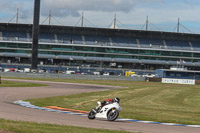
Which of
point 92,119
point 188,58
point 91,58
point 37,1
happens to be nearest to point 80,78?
point 37,1

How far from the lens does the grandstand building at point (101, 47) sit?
110250 mm

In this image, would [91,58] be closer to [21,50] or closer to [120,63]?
[120,63]

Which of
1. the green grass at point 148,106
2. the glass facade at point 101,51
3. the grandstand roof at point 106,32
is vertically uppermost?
the grandstand roof at point 106,32

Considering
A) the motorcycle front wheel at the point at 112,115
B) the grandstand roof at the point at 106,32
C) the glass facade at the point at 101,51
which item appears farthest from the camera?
the grandstand roof at the point at 106,32

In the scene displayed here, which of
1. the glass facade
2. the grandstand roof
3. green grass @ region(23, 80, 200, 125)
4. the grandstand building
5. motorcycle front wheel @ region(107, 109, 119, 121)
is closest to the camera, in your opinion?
motorcycle front wheel @ region(107, 109, 119, 121)

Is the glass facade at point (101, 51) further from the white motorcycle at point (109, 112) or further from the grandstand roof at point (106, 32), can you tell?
the white motorcycle at point (109, 112)

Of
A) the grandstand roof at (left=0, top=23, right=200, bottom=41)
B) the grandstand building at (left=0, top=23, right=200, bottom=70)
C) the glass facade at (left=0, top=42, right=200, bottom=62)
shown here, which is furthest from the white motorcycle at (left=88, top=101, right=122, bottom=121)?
the grandstand roof at (left=0, top=23, right=200, bottom=41)

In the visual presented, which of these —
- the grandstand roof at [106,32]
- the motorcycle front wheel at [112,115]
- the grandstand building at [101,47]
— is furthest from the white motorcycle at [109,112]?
the grandstand roof at [106,32]

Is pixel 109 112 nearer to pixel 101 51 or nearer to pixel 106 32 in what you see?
pixel 101 51

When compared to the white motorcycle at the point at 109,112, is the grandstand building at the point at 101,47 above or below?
above

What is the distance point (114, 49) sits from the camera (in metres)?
112

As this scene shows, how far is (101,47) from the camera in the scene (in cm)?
11175

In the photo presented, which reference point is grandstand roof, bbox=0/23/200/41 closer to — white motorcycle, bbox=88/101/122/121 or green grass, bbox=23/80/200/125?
green grass, bbox=23/80/200/125

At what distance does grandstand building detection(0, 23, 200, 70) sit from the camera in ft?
362
